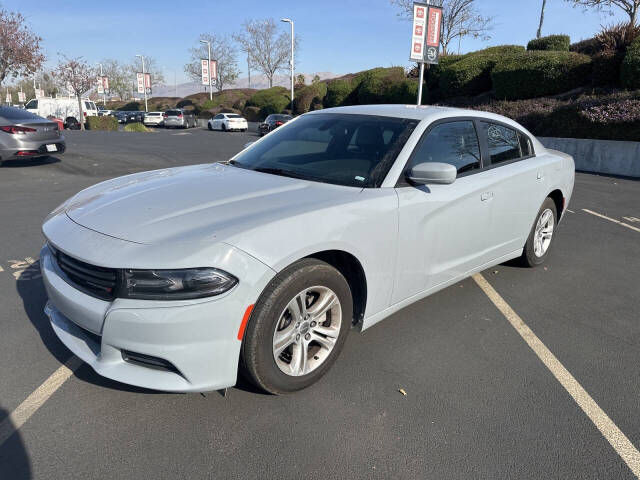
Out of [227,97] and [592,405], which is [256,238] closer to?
[592,405]

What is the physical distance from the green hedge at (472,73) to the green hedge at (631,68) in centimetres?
628

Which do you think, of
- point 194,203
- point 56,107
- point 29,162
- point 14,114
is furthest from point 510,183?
point 56,107

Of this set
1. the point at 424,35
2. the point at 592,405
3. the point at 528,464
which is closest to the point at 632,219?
the point at 592,405

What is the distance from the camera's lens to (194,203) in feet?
9.01

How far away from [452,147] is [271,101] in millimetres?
43574

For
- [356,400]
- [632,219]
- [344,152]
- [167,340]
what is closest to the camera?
[167,340]

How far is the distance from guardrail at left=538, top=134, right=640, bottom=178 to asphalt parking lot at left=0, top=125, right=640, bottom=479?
10505 millimetres

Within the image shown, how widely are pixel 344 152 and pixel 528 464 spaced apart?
2.30 m

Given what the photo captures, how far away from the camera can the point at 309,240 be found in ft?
8.24

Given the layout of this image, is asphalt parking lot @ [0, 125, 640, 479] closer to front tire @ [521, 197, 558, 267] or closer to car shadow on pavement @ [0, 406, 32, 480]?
car shadow on pavement @ [0, 406, 32, 480]

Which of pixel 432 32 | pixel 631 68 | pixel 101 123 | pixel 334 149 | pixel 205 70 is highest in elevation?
pixel 205 70

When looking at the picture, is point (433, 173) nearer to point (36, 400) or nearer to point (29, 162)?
point (36, 400)

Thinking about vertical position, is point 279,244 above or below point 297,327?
above

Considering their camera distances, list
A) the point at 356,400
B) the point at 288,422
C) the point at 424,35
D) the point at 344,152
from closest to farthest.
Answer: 1. the point at 288,422
2. the point at 356,400
3. the point at 344,152
4. the point at 424,35
